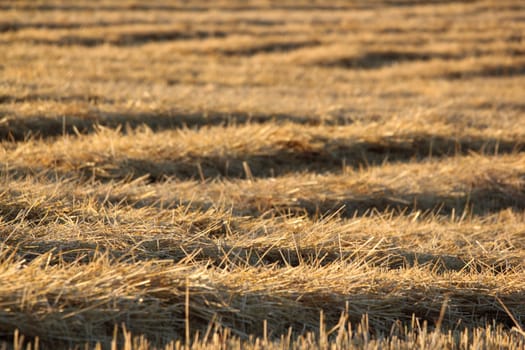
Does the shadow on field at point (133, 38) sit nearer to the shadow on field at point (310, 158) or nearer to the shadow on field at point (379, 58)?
the shadow on field at point (379, 58)

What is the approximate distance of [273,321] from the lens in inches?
118

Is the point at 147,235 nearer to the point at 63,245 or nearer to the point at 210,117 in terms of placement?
the point at 63,245

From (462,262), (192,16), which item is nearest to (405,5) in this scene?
(192,16)

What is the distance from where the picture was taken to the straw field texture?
9.31ft

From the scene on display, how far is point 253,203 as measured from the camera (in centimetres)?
527

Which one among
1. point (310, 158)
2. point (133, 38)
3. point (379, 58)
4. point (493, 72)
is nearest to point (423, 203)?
point (310, 158)

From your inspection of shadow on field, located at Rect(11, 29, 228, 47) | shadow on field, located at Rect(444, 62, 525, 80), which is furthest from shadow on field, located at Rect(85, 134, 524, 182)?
shadow on field, located at Rect(11, 29, 228, 47)

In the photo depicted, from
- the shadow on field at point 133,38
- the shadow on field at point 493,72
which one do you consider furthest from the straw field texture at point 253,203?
the shadow on field at point 133,38

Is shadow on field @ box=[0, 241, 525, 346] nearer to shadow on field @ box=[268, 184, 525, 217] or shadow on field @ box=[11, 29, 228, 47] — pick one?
shadow on field @ box=[268, 184, 525, 217]

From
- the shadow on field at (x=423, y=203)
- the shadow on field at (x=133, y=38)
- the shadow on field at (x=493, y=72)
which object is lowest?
the shadow on field at (x=423, y=203)

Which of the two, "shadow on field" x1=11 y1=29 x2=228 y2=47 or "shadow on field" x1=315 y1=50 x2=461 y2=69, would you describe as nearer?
"shadow on field" x1=11 y1=29 x2=228 y2=47

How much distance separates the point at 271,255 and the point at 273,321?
80cm

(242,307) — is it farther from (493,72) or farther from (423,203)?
(493,72)

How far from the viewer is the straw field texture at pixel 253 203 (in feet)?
9.31
